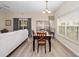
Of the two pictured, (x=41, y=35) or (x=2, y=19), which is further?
(x=2, y=19)

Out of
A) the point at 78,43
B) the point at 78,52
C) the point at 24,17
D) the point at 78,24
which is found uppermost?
the point at 24,17

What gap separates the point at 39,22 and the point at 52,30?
4.80 feet

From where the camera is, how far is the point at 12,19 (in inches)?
481

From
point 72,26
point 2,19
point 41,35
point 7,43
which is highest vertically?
point 2,19

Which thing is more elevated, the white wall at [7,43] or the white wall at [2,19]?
the white wall at [2,19]

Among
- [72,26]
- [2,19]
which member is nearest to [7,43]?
[72,26]

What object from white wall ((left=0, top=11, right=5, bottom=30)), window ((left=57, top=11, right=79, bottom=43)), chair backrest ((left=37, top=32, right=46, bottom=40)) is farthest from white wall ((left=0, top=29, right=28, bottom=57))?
white wall ((left=0, top=11, right=5, bottom=30))

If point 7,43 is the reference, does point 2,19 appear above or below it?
above

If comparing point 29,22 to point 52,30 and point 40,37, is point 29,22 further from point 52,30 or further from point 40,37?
point 40,37

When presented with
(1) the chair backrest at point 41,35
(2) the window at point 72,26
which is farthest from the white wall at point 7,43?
(2) the window at point 72,26

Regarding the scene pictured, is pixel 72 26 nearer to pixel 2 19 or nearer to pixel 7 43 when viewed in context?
pixel 7 43

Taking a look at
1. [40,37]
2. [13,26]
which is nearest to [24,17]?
[13,26]

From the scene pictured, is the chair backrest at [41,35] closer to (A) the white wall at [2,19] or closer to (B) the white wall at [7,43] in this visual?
(B) the white wall at [7,43]

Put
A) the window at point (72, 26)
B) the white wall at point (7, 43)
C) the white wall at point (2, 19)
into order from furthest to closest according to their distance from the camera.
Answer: the white wall at point (2, 19), the window at point (72, 26), the white wall at point (7, 43)
